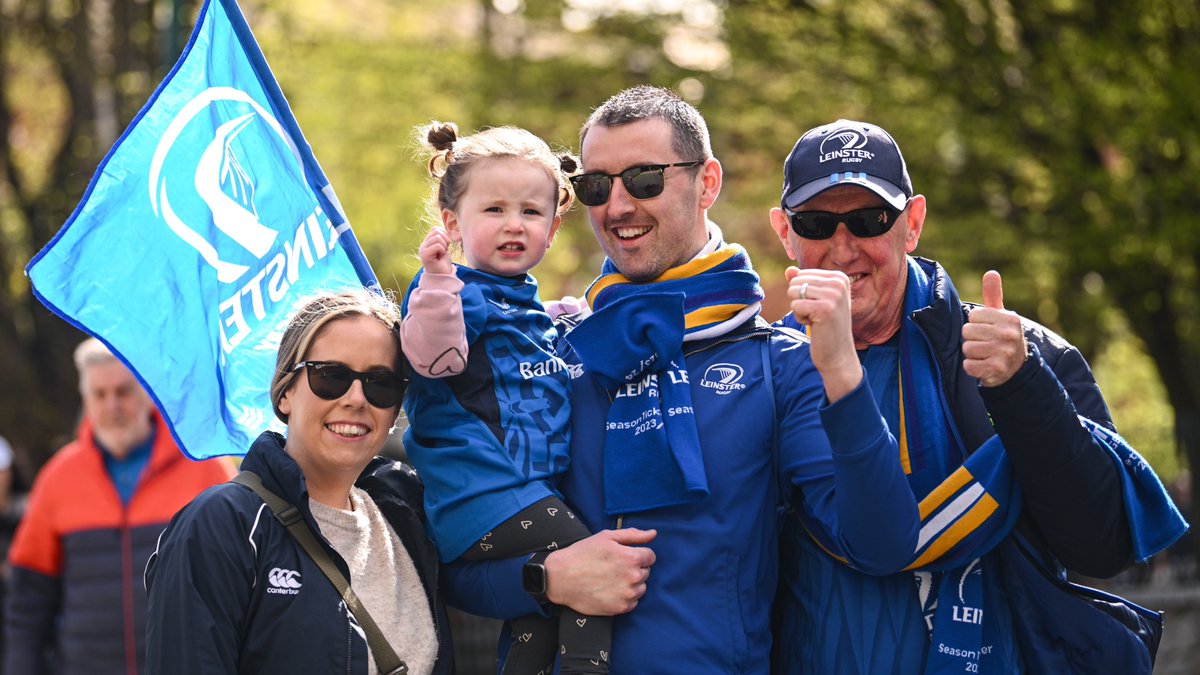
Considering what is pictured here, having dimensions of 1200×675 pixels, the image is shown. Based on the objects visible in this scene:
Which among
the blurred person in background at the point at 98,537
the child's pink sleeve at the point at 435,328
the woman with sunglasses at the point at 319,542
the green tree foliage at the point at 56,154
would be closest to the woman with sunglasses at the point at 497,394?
the child's pink sleeve at the point at 435,328

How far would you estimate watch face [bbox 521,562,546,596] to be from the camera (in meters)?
3.68

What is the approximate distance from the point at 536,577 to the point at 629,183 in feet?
3.57

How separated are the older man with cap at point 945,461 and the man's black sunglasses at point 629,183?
1.21ft

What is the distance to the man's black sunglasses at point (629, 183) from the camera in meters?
3.92

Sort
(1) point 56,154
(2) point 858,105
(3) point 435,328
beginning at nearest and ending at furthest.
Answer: (3) point 435,328, (2) point 858,105, (1) point 56,154

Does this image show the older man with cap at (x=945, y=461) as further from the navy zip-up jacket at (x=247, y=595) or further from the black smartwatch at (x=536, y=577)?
the navy zip-up jacket at (x=247, y=595)

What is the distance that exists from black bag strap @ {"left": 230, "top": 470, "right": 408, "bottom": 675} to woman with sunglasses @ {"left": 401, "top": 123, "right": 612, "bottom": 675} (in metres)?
0.35

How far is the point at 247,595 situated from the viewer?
3.46 metres

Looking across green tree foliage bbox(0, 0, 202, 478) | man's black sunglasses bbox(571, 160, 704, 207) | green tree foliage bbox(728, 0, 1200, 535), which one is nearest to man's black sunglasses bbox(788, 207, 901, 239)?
man's black sunglasses bbox(571, 160, 704, 207)

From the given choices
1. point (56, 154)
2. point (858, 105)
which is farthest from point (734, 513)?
point (56, 154)

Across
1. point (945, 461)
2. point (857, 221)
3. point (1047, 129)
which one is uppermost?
point (1047, 129)

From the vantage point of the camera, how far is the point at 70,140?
14445mm

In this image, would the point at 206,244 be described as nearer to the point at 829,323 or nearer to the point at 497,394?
the point at 497,394

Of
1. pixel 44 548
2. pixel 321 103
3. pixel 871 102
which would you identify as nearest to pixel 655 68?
pixel 871 102
